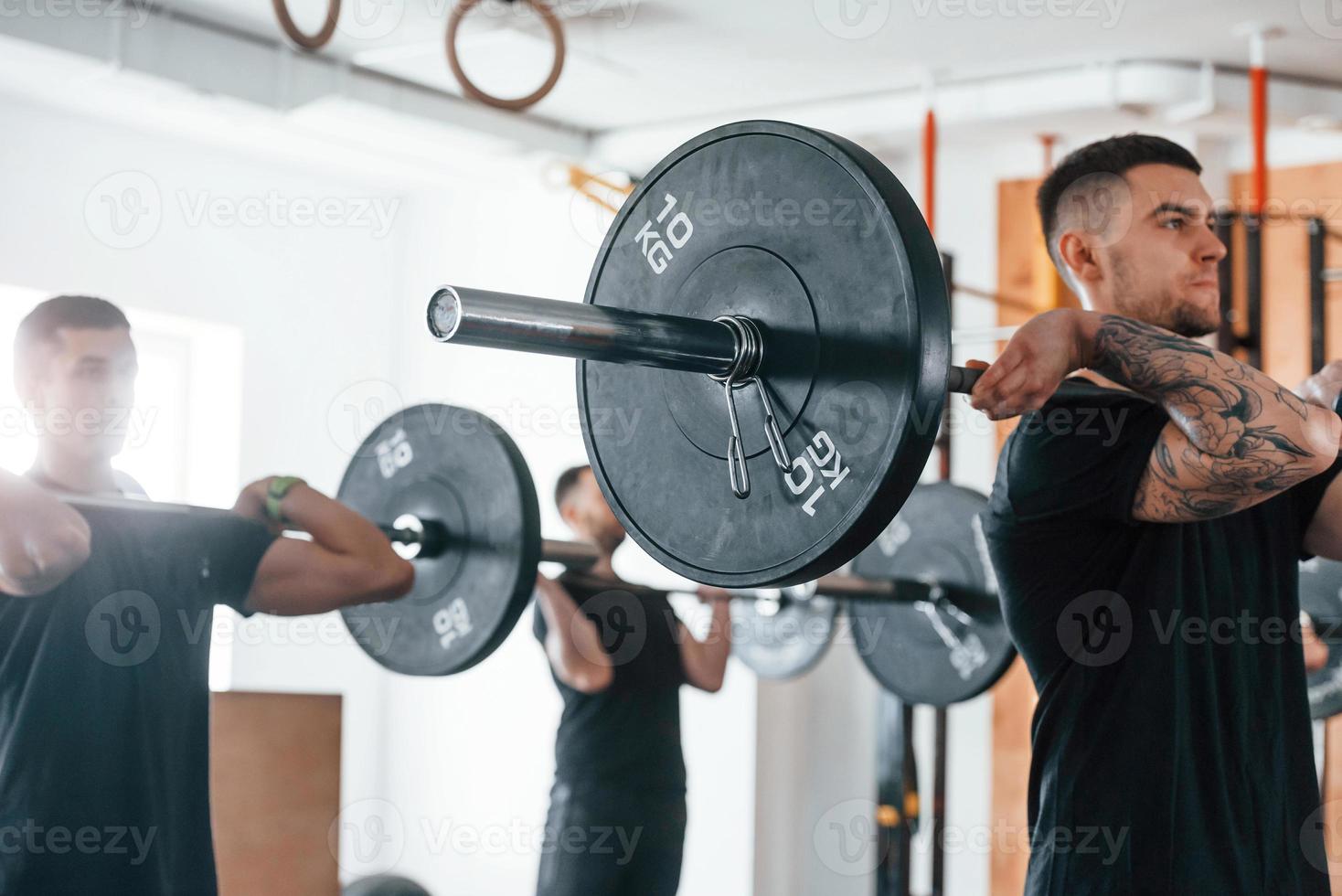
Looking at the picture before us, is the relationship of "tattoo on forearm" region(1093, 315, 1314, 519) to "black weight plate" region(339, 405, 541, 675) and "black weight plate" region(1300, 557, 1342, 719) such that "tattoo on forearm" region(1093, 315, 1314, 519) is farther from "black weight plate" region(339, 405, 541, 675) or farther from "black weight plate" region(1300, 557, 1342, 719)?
"black weight plate" region(1300, 557, 1342, 719)

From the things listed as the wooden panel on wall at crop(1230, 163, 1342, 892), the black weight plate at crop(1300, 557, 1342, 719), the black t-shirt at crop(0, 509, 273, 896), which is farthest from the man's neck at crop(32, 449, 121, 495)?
the wooden panel on wall at crop(1230, 163, 1342, 892)

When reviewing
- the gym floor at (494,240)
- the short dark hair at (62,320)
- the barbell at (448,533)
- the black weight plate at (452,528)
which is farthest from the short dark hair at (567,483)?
the short dark hair at (62,320)

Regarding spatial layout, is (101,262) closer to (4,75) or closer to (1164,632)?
(4,75)

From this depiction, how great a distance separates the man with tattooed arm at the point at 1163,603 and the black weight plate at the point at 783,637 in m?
2.85

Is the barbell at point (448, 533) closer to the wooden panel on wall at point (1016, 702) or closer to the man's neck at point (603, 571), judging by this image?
the man's neck at point (603, 571)

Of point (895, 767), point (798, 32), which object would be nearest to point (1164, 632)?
point (895, 767)

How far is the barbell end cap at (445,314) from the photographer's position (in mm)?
1354

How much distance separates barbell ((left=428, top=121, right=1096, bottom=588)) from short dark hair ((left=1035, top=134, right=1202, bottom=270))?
0.71 m

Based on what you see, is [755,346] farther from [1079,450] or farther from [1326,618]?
[1326,618]

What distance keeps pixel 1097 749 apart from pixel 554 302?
92 cm

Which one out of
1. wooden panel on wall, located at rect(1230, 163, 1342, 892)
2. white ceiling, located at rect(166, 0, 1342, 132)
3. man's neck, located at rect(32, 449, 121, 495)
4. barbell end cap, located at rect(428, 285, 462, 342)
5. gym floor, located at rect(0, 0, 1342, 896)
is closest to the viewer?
barbell end cap, located at rect(428, 285, 462, 342)

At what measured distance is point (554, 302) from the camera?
4.71ft

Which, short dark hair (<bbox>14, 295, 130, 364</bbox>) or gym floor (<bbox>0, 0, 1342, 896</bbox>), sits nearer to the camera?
short dark hair (<bbox>14, 295, 130, 364</bbox>)

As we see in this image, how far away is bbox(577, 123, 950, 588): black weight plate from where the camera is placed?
1.43 metres
